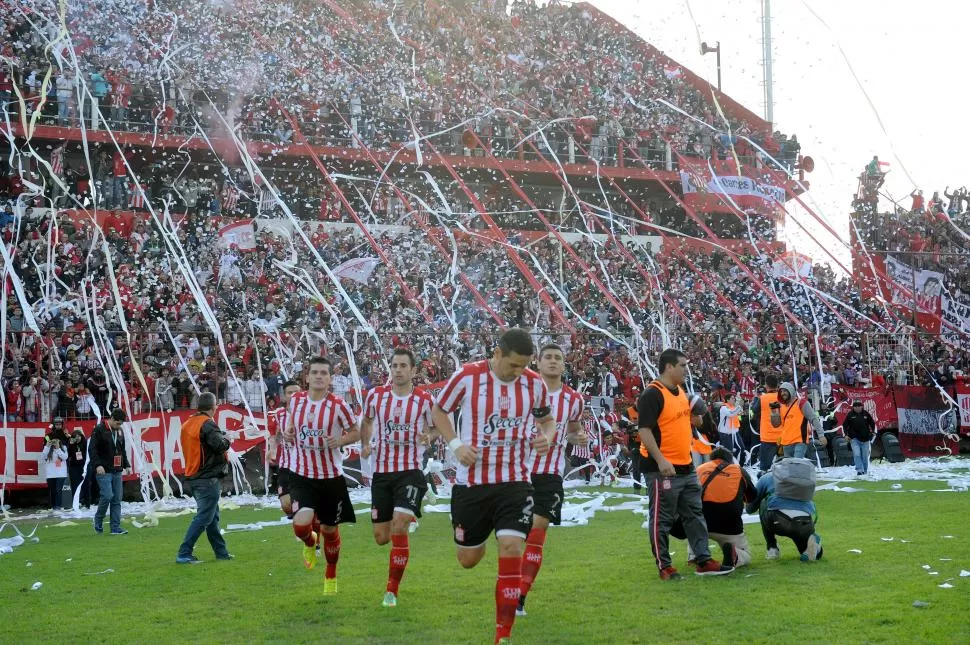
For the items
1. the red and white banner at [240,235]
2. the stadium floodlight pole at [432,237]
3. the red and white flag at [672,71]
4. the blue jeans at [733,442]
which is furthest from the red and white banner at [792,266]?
the red and white banner at [240,235]

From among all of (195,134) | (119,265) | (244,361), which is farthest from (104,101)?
(244,361)

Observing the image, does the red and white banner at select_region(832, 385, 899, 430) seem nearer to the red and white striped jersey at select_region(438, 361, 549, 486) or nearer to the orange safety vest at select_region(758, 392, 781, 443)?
the orange safety vest at select_region(758, 392, 781, 443)

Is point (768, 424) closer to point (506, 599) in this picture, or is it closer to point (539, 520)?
point (539, 520)

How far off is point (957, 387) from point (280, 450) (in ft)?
57.6

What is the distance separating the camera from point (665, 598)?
7828 millimetres

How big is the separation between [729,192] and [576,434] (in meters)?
26.9

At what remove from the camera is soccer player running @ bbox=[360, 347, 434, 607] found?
8.48 meters

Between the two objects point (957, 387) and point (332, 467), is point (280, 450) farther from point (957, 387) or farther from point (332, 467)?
point (957, 387)

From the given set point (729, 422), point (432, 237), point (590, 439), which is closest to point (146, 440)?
point (590, 439)

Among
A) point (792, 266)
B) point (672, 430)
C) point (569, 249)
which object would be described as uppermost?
point (569, 249)

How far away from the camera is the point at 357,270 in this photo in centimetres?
2525

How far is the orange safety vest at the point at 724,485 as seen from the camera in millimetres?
9156

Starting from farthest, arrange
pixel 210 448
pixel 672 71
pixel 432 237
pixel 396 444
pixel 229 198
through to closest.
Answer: pixel 672 71
pixel 432 237
pixel 229 198
pixel 210 448
pixel 396 444

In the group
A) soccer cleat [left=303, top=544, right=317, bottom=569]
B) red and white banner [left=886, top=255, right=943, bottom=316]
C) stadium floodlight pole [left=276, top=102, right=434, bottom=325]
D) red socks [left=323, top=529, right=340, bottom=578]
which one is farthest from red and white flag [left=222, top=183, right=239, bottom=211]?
red socks [left=323, top=529, right=340, bottom=578]
